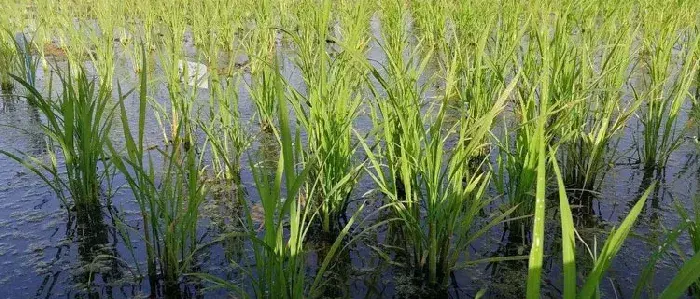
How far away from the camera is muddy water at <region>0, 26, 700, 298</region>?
6.40ft

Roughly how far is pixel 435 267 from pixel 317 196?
674 millimetres

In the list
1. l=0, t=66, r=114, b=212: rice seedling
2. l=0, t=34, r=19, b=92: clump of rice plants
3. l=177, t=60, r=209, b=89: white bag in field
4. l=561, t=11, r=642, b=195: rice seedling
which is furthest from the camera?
l=0, t=34, r=19, b=92: clump of rice plants

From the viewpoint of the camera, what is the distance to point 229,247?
2242mm

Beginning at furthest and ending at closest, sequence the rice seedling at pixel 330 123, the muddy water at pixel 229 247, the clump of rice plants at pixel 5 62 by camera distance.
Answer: the clump of rice plants at pixel 5 62, the rice seedling at pixel 330 123, the muddy water at pixel 229 247

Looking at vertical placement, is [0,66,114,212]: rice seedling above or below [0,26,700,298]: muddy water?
above

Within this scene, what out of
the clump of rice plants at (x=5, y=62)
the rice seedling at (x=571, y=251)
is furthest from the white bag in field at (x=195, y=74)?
the rice seedling at (x=571, y=251)

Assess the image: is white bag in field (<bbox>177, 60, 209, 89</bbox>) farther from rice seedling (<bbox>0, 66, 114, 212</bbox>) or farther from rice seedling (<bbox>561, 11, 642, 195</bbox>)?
rice seedling (<bbox>561, 11, 642, 195</bbox>)

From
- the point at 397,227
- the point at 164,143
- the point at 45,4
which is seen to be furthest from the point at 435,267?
the point at 45,4

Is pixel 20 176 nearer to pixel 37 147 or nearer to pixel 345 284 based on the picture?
pixel 37 147

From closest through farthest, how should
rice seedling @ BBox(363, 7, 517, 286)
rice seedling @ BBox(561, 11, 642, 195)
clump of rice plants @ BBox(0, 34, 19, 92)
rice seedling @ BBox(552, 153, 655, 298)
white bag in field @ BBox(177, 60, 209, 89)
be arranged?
rice seedling @ BBox(552, 153, 655, 298), rice seedling @ BBox(363, 7, 517, 286), rice seedling @ BBox(561, 11, 642, 195), white bag in field @ BBox(177, 60, 209, 89), clump of rice plants @ BBox(0, 34, 19, 92)

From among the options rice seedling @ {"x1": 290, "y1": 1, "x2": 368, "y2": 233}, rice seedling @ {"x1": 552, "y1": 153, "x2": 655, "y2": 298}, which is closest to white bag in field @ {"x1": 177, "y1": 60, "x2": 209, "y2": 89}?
rice seedling @ {"x1": 290, "y1": 1, "x2": 368, "y2": 233}

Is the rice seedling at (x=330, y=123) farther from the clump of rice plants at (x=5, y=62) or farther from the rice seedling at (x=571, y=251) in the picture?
the clump of rice plants at (x=5, y=62)

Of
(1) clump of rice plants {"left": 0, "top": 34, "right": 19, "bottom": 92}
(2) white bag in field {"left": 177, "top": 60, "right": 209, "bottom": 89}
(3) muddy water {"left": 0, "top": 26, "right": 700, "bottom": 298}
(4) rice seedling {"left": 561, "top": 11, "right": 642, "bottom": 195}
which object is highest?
(1) clump of rice plants {"left": 0, "top": 34, "right": 19, "bottom": 92}

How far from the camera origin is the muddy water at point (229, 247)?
1.95 m
